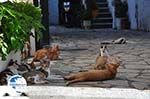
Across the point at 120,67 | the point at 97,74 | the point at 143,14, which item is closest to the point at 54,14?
the point at 143,14

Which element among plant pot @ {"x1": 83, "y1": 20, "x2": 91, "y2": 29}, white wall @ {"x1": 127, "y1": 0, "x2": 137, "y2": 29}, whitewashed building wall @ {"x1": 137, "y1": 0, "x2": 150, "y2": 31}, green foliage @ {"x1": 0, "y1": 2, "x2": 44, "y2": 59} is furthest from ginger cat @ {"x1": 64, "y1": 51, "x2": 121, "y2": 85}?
plant pot @ {"x1": 83, "y1": 20, "x2": 91, "y2": 29}

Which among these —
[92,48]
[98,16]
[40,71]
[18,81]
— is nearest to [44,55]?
[40,71]

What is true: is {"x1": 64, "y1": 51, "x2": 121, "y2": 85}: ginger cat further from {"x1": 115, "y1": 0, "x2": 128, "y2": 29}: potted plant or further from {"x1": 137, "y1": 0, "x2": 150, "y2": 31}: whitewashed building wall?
{"x1": 115, "y1": 0, "x2": 128, "y2": 29}: potted plant

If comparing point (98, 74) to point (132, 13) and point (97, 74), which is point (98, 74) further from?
point (132, 13)

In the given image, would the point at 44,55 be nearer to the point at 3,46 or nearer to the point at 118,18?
the point at 3,46

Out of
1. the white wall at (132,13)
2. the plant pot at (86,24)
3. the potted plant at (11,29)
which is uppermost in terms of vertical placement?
the potted plant at (11,29)

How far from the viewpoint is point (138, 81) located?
24.2 ft

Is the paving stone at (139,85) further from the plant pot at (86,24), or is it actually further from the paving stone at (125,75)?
the plant pot at (86,24)

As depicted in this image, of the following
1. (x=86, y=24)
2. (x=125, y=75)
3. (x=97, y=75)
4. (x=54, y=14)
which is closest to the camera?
(x=97, y=75)

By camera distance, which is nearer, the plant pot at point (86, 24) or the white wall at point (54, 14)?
the plant pot at point (86, 24)

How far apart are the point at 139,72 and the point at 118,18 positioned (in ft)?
43.5

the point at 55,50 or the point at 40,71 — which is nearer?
the point at 40,71

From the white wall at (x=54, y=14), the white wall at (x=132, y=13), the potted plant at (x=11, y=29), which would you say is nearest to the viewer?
the potted plant at (x=11, y=29)

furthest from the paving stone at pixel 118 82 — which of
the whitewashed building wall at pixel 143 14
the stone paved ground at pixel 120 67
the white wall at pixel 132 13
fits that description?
the white wall at pixel 132 13
